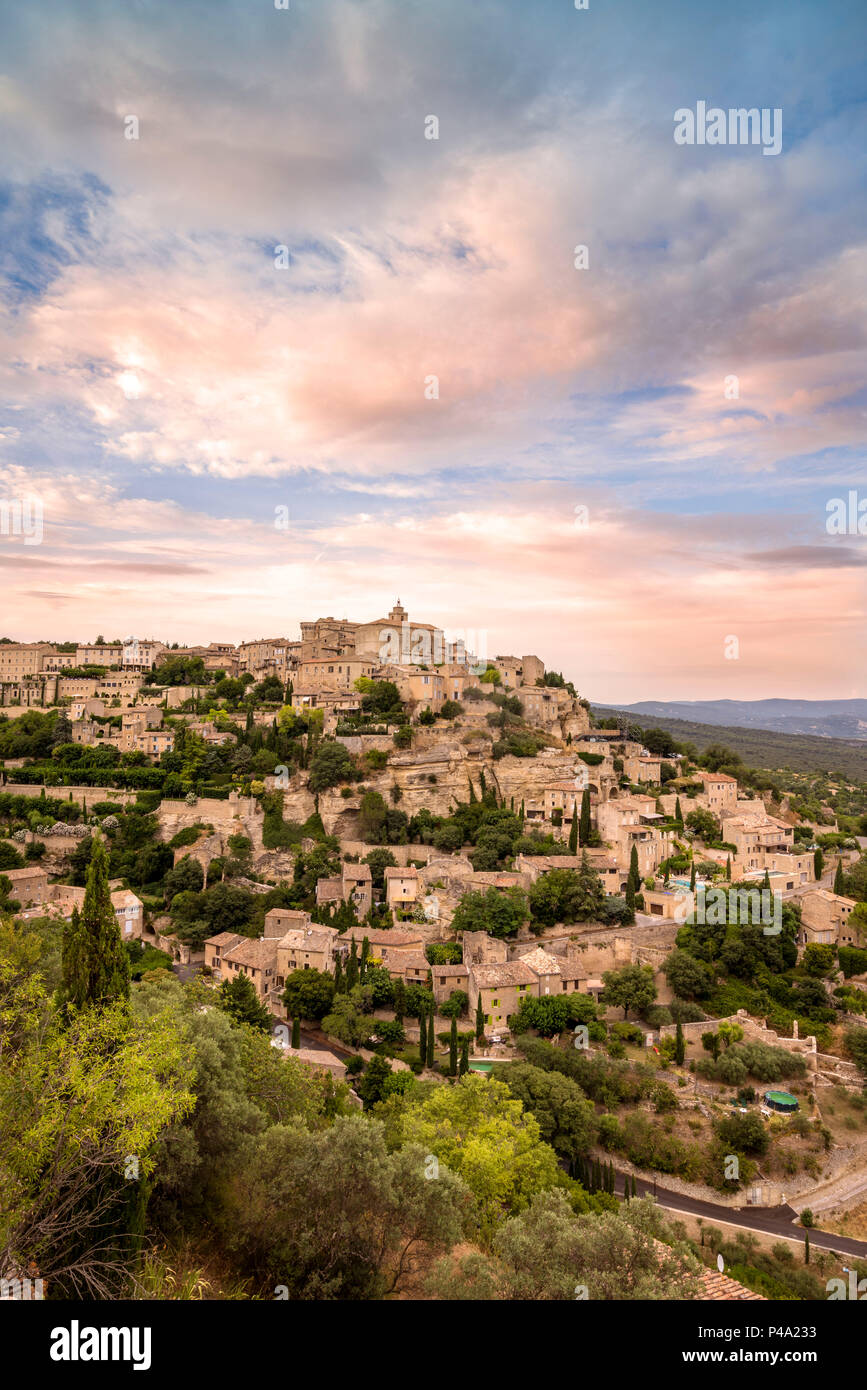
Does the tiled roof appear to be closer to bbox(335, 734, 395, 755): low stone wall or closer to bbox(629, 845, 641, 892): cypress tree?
bbox(335, 734, 395, 755): low stone wall

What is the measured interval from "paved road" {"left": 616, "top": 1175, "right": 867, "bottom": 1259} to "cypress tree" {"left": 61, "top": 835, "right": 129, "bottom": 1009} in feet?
61.4

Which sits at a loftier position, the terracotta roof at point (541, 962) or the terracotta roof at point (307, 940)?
the terracotta roof at point (307, 940)

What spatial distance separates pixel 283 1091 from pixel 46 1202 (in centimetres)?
710

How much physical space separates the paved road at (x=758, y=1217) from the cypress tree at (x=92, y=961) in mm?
18710

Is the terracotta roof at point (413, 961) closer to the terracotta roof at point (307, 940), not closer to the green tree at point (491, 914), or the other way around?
the green tree at point (491, 914)

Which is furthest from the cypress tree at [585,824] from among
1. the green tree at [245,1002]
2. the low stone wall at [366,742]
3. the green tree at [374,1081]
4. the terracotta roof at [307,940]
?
the green tree at [245,1002]

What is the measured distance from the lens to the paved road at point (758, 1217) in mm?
20047

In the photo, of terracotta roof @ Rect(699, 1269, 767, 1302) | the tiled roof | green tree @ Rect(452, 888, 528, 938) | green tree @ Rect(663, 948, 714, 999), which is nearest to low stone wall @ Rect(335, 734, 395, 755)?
the tiled roof

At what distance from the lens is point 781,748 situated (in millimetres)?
134250

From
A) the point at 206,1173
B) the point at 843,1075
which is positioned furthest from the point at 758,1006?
the point at 206,1173

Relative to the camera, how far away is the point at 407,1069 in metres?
23.0

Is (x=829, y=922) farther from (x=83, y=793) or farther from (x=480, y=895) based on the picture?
(x=83, y=793)

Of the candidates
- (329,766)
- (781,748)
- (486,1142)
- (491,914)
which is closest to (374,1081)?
(486,1142)
